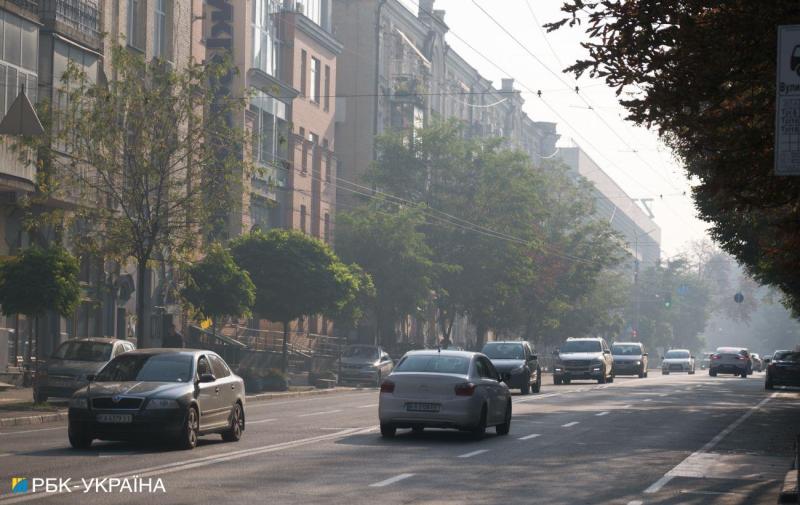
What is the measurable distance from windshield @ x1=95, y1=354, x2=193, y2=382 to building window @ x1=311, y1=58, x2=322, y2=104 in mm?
51188

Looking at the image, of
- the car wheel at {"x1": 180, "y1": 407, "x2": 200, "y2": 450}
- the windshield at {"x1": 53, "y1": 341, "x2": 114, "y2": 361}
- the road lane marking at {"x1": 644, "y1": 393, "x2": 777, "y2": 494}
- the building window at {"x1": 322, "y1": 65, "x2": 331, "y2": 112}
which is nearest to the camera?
the road lane marking at {"x1": 644, "y1": 393, "x2": 777, "y2": 494}

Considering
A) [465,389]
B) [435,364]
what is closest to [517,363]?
[435,364]

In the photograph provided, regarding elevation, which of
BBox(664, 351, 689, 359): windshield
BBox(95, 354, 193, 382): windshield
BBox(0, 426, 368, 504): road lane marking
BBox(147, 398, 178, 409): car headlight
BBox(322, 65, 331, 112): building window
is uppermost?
BBox(322, 65, 331, 112): building window

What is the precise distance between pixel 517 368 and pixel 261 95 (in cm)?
2417

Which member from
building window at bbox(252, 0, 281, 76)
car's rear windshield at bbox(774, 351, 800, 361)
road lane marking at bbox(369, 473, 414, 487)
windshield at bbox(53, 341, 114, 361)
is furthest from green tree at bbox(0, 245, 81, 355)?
car's rear windshield at bbox(774, 351, 800, 361)

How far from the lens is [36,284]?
111 feet

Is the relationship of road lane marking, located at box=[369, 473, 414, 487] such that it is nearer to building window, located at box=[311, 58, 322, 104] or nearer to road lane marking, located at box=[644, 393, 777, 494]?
road lane marking, located at box=[644, 393, 777, 494]

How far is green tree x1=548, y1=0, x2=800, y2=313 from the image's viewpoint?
1397cm

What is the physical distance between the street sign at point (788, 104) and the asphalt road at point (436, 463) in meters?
4.86

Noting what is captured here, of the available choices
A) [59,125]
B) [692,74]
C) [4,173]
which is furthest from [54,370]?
[692,74]

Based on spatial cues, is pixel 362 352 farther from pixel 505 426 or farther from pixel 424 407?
pixel 424 407

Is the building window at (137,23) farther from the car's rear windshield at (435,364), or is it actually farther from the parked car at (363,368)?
the car's rear windshield at (435,364)

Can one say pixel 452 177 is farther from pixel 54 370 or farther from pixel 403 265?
pixel 54 370

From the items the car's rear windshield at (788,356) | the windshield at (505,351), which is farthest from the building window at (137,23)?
the car's rear windshield at (788,356)
